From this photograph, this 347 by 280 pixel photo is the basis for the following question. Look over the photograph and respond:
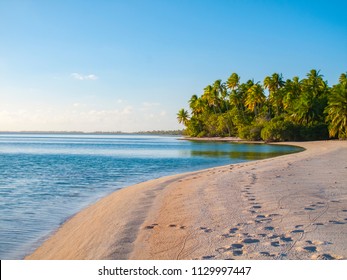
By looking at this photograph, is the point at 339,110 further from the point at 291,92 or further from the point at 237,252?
the point at 237,252

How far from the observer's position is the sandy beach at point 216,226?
6891 millimetres

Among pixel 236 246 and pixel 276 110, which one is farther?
pixel 276 110

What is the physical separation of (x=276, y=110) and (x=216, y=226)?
93.8 m

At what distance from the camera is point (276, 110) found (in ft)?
323

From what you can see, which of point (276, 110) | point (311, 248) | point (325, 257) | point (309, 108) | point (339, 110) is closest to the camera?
point (325, 257)

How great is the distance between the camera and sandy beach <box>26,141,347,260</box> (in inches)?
271

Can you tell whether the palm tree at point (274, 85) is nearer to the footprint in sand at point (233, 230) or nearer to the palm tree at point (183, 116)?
the palm tree at point (183, 116)

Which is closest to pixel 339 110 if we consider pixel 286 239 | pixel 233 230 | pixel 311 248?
pixel 233 230

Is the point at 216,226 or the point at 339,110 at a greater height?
the point at 339,110

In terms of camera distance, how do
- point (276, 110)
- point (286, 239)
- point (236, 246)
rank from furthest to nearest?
point (276, 110) < point (286, 239) < point (236, 246)

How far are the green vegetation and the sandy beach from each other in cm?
5587

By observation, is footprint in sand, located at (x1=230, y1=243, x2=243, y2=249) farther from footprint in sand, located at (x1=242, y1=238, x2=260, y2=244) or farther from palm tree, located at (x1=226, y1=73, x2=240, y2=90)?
palm tree, located at (x1=226, y1=73, x2=240, y2=90)

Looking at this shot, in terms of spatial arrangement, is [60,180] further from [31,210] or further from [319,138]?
[319,138]
